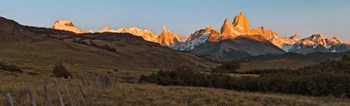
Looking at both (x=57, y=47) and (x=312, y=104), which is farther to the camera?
(x=57, y=47)

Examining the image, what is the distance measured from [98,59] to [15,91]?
11067 centimetres

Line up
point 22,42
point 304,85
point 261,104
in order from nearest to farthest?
point 261,104 → point 304,85 → point 22,42

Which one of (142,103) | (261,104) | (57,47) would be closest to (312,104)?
(261,104)

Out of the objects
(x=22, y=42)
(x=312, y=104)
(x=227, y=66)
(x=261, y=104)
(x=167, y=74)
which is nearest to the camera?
(x=261, y=104)

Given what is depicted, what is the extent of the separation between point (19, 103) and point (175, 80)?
35174 mm

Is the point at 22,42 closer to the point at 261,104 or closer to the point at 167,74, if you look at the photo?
the point at 167,74

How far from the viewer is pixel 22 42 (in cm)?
14538

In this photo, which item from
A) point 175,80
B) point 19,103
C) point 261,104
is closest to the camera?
point 19,103

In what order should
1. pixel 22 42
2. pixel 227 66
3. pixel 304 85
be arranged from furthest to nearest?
pixel 22 42
pixel 227 66
pixel 304 85

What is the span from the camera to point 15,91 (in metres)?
24.0

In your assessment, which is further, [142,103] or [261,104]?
[261,104]

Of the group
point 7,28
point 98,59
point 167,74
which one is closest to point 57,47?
point 98,59

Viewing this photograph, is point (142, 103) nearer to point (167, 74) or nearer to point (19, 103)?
point (19, 103)

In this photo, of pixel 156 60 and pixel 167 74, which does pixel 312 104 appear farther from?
A: pixel 156 60
